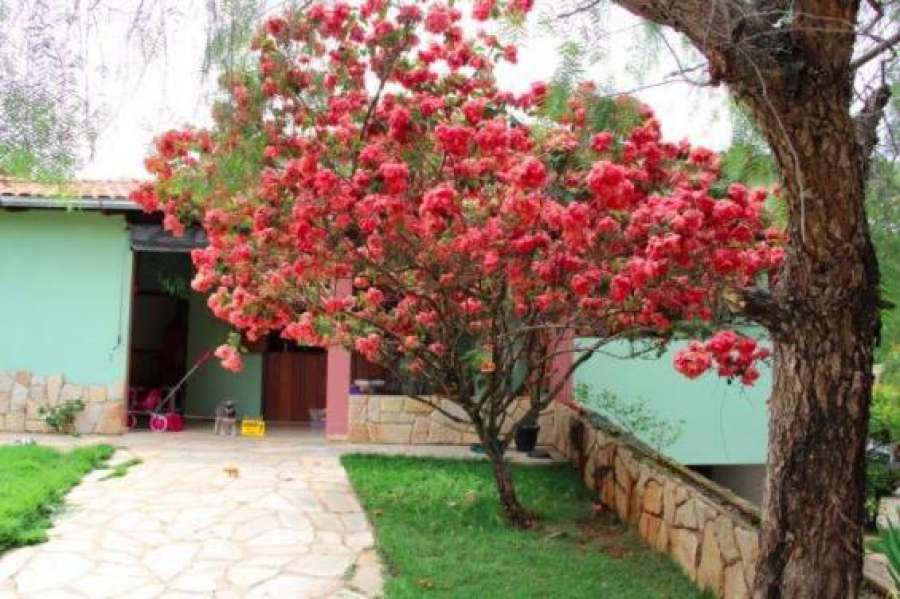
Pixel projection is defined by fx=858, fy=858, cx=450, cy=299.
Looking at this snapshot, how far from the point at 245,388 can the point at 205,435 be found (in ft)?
7.03

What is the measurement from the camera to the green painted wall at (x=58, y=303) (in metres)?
11.8

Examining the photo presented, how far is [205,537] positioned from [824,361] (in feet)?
16.7

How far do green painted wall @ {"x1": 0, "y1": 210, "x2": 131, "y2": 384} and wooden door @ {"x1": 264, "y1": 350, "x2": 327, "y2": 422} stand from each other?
292cm

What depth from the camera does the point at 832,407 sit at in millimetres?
3604

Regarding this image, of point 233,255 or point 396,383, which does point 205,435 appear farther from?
point 233,255

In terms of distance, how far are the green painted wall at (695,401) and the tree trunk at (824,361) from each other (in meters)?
7.38

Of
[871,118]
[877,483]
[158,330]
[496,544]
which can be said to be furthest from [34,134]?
[158,330]

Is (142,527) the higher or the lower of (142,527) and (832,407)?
the lower

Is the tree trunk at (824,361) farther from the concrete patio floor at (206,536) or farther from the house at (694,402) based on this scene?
the house at (694,402)

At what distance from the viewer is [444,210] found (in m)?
5.79

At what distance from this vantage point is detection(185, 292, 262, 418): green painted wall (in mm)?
14156

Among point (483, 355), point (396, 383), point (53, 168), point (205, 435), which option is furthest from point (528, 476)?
point (53, 168)

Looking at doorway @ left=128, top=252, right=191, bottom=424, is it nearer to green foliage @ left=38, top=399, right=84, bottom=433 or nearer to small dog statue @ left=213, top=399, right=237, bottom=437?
small dog statue @ left=213, top=399, right=237, bottom=437

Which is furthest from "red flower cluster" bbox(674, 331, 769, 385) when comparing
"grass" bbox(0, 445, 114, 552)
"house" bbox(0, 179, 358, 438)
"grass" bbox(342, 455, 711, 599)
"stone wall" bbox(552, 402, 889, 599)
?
"house" bbox(0, 179, 358, 438)
